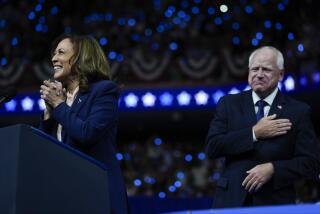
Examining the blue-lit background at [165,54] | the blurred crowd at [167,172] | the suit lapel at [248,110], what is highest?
the blue-lit background at [165,54]

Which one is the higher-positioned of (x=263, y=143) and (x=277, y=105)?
(x=277, y=105)

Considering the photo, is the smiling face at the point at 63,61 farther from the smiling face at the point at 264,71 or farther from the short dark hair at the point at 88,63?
the smiling face at the point at 264,71

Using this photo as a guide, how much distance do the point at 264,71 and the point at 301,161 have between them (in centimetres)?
39

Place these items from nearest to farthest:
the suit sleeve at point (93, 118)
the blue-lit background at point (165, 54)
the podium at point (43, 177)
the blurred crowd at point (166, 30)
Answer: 1. the podium at point (43, 177)
2. the suit sleeve at point (93, 118)
3. the blue-lit background at point (165, 54)
4. the blurred crowd at point (166, 30)

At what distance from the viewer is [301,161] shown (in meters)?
2.64

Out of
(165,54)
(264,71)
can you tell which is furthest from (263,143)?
(165,54)

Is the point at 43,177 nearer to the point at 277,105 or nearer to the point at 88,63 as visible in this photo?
the point at 88,63

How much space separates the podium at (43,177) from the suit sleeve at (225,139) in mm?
746

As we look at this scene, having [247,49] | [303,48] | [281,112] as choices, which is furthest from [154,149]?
[281,112]

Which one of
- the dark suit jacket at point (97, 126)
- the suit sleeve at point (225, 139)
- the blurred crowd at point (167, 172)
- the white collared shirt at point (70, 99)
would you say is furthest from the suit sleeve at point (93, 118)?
the blurred crowd at point (167, 172)

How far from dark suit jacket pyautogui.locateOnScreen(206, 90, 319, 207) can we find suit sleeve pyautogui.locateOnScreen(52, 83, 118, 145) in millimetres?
489

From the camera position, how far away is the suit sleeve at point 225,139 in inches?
104

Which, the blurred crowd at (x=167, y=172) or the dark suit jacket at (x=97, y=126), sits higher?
the dark suit jacket at (x=97, y=126)

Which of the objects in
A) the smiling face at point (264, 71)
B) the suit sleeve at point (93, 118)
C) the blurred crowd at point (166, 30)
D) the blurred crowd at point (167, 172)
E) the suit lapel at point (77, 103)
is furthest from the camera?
the blurred crowd at point (166, 30)
